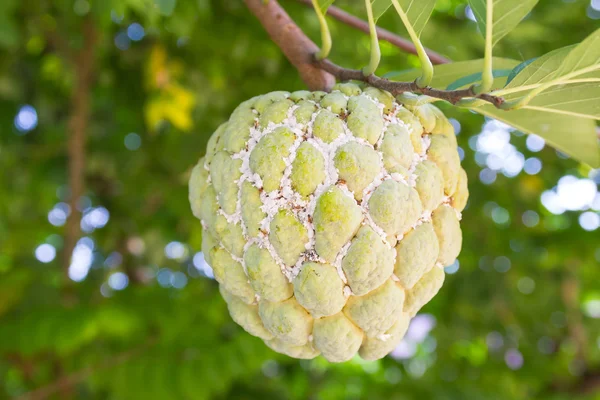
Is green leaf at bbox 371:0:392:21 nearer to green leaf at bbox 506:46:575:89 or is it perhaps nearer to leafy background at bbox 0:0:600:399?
green leaf at bbox 506:46:575:89

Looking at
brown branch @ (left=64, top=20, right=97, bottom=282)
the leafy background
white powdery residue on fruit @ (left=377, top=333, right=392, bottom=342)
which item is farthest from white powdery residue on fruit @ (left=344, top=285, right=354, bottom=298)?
brown branch @ (left=64, top=20, right=97, bottom=282)

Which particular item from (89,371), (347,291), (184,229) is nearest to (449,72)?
(347,291)

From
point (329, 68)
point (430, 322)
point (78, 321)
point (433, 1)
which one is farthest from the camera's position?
point (430, 322)

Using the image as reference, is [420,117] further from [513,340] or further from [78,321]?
[513,340]

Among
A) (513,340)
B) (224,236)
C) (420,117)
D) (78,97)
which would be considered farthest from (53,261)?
(513,340)

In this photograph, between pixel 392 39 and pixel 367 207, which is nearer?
pixel 367 207

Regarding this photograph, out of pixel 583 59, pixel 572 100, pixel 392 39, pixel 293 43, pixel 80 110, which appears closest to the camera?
pixel 583 59

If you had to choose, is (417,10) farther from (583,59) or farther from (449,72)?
(583,59)
